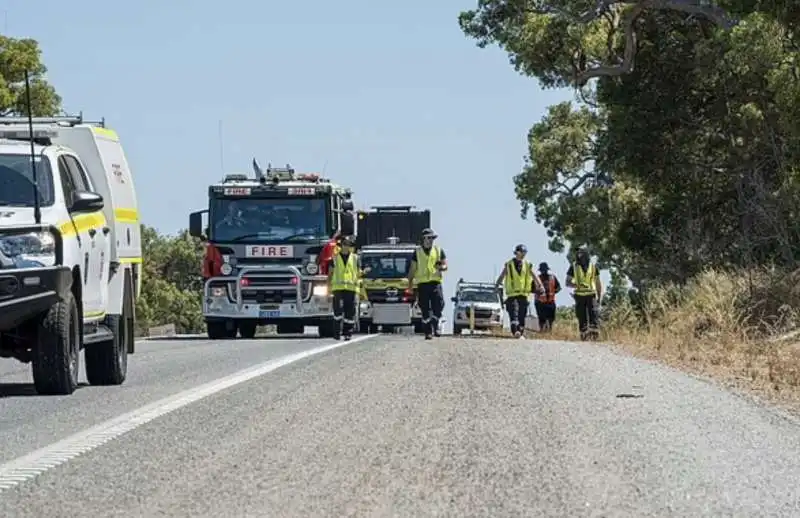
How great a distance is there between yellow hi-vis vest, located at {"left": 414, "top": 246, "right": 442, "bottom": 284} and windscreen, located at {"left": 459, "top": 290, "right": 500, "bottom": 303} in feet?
70.9

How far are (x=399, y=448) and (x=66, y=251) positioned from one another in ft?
15.2

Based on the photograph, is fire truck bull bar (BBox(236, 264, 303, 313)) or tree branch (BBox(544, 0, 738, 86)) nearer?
tree branch (BBox(544, 0, 738, 86))

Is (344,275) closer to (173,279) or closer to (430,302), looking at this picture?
(430,302)

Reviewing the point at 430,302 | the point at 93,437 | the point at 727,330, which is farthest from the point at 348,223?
the point at 93,437

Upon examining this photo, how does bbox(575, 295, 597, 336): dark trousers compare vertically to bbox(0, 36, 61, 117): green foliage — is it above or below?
below

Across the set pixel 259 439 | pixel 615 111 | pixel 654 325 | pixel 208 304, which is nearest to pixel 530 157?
pixel 615 111

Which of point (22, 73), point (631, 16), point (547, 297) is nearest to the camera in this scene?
point (631, 16)

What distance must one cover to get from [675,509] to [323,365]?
9211mm

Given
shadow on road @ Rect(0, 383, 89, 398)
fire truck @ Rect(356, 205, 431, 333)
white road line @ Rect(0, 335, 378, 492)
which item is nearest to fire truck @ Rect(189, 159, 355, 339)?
fire truck @ Rect(356, 205, 431, 333)

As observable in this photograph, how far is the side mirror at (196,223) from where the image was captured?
28.6 meters

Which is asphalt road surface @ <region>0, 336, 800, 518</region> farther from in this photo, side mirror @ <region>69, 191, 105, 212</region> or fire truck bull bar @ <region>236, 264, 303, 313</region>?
fire truck bull bar @ <region>236, 264, 303, 313</region>

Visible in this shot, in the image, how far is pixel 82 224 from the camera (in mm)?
13562

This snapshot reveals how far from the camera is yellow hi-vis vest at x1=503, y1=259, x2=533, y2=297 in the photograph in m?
28.6

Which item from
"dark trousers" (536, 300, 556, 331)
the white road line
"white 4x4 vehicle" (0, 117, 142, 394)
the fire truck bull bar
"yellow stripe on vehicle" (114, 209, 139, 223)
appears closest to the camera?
the white road line
